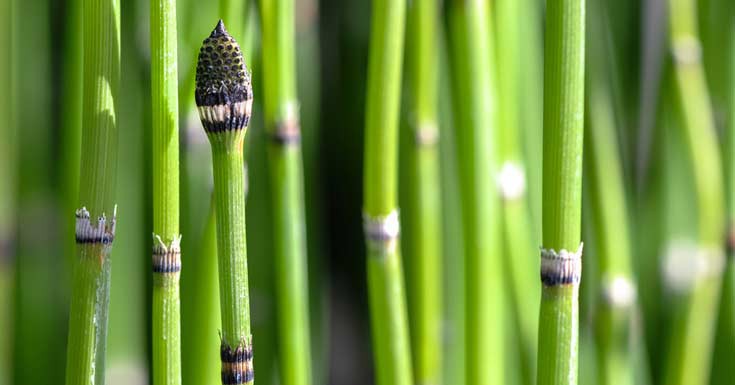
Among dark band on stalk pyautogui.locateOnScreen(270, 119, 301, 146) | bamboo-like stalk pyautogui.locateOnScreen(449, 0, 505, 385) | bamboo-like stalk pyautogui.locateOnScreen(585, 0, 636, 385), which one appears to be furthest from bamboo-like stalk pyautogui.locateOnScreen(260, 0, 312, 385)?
bamboo-like stalk pyautogui.locateOnScreen(585, 0, 636, 385)

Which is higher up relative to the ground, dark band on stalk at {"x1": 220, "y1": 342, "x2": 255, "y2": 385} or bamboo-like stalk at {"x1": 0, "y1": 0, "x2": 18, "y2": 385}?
bamboo-like stalk at {"x1": 0, "y1": 0, "x2": 18, "y2": 385}

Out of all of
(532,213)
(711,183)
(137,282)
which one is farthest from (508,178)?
(137,282)

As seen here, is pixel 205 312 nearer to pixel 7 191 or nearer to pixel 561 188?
pixel 7 191

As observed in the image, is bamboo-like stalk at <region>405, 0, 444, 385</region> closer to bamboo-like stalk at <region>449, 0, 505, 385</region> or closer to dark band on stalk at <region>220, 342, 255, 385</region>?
bamboo-like stalk at <region>449, 0, 505, 385</region>

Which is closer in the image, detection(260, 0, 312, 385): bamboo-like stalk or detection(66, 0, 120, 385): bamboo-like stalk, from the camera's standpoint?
detection(66, 0, 120, 385): bamboo-like stalk

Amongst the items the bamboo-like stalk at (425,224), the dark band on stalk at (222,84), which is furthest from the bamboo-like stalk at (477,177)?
the dark band on stalk at (222,84)

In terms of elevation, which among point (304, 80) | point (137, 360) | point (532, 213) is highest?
point (304, 80)

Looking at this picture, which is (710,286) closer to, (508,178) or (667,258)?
(667,258)
